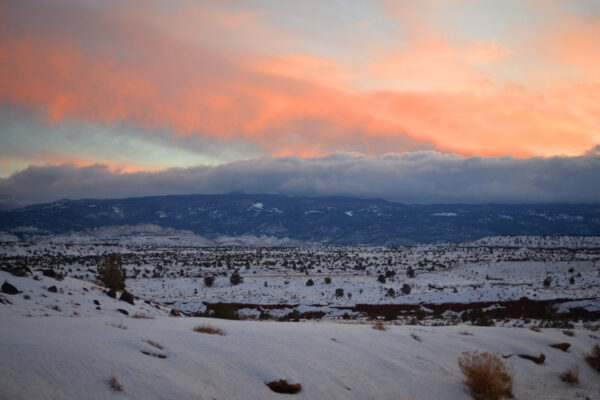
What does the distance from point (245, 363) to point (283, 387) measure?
96 centimetres

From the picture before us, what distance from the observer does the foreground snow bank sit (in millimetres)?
5746

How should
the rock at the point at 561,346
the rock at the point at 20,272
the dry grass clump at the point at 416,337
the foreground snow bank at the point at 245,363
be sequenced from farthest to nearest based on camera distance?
the rock at the point at 20,272
the rock at the point at 561,346
the dry grass clump at the point at 416,337
the foreground snow bank at the point at 245,363

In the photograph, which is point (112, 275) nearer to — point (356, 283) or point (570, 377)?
point (570, 377)

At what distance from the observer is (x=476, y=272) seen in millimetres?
79438

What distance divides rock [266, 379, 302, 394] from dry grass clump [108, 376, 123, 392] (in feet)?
8.54

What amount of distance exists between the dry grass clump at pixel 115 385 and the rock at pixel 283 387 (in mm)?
2602

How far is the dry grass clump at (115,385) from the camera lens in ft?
18.4

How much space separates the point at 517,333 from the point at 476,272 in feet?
239

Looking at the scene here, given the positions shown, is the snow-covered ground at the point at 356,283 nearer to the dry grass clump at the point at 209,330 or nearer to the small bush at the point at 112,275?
the small bush at the point at 112,275

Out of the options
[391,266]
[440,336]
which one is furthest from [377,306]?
[391,266]

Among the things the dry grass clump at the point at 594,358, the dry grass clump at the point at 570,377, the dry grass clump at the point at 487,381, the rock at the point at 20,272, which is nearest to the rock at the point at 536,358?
the dry grass clump at the point at 570,377

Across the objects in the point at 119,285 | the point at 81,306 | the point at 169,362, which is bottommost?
the point at 119,285

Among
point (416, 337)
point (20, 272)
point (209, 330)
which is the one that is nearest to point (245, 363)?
point (209, 330)

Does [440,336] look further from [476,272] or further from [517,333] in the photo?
[476,272]
